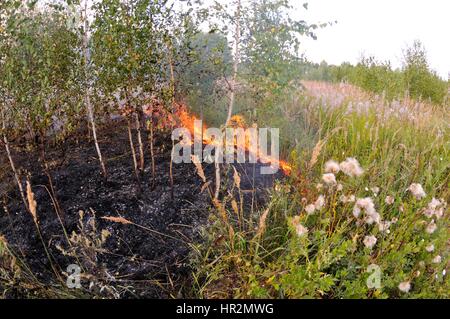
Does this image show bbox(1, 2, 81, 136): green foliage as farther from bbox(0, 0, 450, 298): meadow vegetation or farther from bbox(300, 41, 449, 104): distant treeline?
bbox(300, 41, 449, 104): distant treeline

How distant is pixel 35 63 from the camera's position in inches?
227

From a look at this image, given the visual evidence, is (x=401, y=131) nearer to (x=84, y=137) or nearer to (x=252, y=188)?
(x=252, y=188)

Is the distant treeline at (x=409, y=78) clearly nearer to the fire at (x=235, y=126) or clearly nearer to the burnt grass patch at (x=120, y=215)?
the fire at (x=235, y=126)

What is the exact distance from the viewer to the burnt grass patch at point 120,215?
475 cm

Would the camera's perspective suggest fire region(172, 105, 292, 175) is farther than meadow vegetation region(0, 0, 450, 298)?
Yes

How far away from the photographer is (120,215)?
560 centimetres

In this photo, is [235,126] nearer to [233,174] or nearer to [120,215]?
[233,174]

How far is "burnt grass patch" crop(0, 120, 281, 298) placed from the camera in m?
4.75

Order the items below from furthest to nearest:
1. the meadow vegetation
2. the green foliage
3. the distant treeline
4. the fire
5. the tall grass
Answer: the distant treeline < the fire < the green foliage < the meadow vegetation < the tall grass

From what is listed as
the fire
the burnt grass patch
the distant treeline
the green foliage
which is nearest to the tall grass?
the burnt grass patch

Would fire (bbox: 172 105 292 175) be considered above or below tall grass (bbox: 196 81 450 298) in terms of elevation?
above

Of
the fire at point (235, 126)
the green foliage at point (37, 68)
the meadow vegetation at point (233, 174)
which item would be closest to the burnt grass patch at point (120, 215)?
the meadow vegetation at point (233, 174)

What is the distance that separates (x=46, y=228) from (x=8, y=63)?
1902mm
